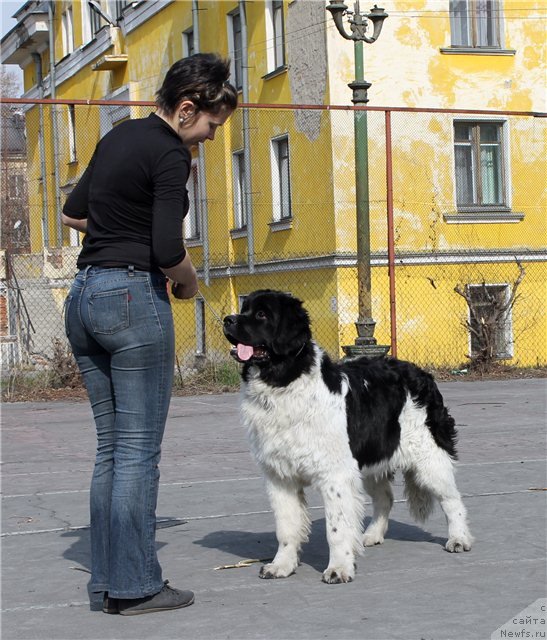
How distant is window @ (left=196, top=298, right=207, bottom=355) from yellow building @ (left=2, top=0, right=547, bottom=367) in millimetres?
36

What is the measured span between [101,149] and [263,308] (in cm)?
113

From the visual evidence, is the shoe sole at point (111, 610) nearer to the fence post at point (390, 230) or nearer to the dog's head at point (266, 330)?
the dog's head at point (266, 330)

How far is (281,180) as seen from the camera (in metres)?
21.0

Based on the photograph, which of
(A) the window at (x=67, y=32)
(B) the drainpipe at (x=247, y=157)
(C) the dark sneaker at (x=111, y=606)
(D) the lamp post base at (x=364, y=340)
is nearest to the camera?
(C) the dark sneaker at (x=111, y=606)

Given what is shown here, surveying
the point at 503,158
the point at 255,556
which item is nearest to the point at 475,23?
the point at 503,158

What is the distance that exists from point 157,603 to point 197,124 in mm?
2031

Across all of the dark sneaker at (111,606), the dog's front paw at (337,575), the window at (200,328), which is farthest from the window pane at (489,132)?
the dark sneaker at (111,606)

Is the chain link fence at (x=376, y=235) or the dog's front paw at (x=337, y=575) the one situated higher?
the chain link fence at (x=376, y=235)

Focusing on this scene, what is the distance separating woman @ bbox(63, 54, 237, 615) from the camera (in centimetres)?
473

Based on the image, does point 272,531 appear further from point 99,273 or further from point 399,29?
point 399,29

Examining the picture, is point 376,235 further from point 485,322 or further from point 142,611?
point 142,611

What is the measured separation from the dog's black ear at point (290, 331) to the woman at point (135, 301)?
62 centimetres

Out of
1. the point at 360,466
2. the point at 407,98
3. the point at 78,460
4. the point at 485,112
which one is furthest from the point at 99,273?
the point at 407,98

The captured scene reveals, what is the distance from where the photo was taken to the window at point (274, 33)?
21.9 m
